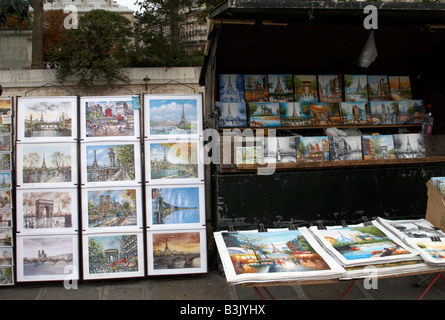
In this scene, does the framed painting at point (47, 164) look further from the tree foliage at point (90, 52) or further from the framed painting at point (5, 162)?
the tree foliage at point (90, 52)

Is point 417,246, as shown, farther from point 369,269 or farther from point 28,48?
point 28,48

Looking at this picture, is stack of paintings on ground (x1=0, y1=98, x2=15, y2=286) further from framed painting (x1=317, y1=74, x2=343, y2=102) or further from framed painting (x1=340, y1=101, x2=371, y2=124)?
framed painting (x1=340, y1=101, x2=371, y2=124)

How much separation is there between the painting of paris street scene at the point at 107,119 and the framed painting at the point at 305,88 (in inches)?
79.8

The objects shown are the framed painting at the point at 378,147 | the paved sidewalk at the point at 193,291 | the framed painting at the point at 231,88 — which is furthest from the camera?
the framed painting at the point at 231,88

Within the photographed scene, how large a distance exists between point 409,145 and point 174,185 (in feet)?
9.16

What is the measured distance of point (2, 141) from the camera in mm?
3975

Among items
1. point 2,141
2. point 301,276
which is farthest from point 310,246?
point 2,141

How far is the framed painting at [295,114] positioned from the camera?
4.70 metres

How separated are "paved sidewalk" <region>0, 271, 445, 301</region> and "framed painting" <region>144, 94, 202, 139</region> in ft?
5.00

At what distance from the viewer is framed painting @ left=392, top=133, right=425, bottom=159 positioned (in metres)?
4.57

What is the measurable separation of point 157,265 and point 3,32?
31.4 ft

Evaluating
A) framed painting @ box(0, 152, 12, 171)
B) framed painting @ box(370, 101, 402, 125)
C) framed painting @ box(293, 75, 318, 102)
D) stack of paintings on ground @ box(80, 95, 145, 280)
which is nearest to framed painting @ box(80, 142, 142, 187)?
stack of paintings on ground @ box(80, 95, 145, 280)

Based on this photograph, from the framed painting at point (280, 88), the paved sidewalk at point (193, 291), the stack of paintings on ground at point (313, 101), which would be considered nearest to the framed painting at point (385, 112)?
the stack of paintings on ground at point (313, 101)

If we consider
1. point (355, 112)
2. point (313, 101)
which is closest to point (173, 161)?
point (313, 101)
